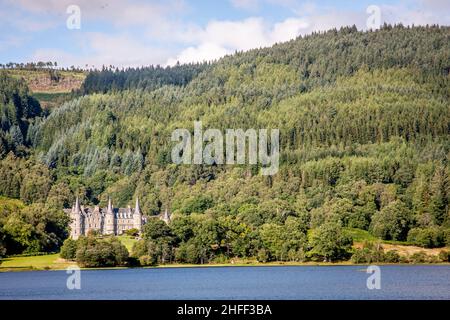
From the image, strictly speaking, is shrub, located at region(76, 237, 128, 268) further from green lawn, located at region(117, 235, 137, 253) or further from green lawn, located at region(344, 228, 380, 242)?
green lawn, located at region(344, 228, 380, 242)

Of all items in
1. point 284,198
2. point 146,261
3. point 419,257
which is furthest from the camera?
point 284,198

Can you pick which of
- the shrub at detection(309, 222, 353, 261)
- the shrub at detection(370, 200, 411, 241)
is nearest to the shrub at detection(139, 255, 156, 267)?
the shrub at detection(309, 222, 353, 261)

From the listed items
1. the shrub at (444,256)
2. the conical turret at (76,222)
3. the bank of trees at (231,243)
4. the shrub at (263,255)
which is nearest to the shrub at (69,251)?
the bank of trees at (231,243)

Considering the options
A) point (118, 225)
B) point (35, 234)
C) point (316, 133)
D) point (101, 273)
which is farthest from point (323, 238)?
point (316, 133)

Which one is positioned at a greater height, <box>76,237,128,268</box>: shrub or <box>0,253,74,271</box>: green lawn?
<box>76,237,128,268</box>: shrub

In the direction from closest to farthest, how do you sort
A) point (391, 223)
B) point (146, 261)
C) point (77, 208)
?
point (146, 261)
point (391, 223)
point (77, 208)

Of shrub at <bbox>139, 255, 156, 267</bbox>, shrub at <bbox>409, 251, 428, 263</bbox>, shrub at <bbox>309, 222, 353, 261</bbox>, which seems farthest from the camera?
shrub at <bbox>409, 251, 428, 263</bbox>

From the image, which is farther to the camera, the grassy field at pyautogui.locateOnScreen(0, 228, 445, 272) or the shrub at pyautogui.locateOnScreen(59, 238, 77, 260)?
the shrub at pyautogui.locateOnScreen(59, 238, 77, 260)

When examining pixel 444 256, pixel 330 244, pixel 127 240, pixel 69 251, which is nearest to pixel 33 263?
pixel 69 251

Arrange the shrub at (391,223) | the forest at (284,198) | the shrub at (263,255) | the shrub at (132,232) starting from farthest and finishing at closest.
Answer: the shrub at (132,232), the shrub at (391,223), the forest at (284,198), the shrub at (263,255)

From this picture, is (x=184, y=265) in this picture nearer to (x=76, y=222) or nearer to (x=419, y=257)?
(x=419, y=257)

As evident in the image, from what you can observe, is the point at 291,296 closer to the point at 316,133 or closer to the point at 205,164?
the point at 205,164

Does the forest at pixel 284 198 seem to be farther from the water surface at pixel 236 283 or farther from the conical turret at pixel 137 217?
the water surface at pixel 236 283

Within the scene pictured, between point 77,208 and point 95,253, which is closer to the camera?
point 95,253
